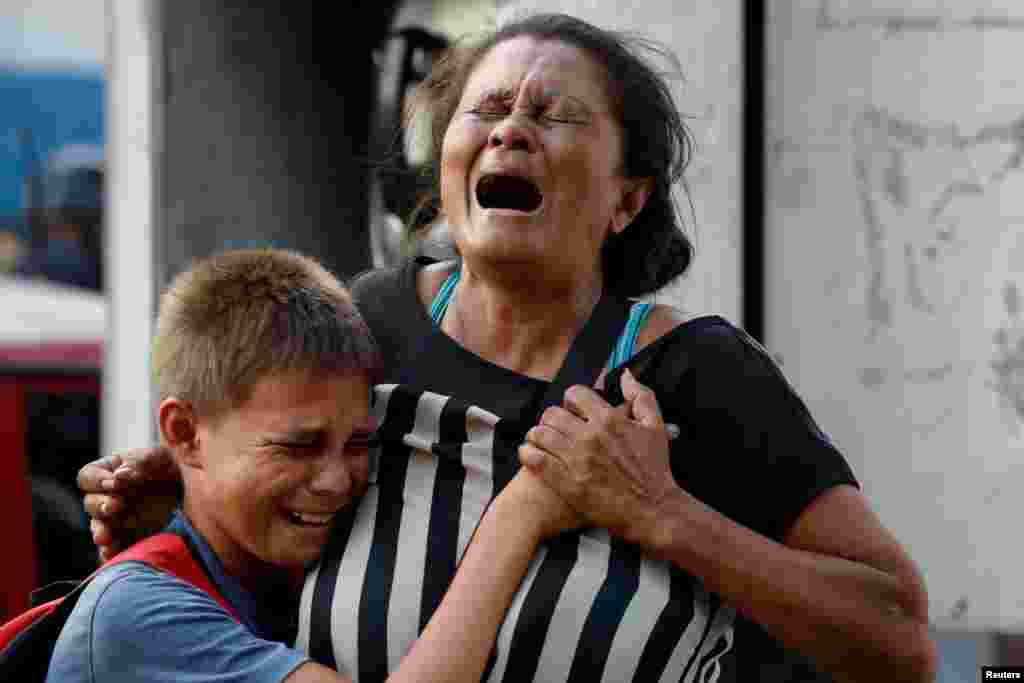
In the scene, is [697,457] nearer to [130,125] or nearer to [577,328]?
[577,328]

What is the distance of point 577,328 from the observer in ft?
7.45

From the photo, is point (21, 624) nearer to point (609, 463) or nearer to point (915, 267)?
point (609, 463)

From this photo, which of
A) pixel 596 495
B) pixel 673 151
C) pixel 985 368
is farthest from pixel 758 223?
pixel 596 495

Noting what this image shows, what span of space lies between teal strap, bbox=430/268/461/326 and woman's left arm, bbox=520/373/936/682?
1.01ft

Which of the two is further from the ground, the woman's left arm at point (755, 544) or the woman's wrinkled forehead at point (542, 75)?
the woman's wrinkled forehead at point (542, 75)

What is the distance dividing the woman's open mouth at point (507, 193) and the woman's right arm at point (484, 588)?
38 centimetres

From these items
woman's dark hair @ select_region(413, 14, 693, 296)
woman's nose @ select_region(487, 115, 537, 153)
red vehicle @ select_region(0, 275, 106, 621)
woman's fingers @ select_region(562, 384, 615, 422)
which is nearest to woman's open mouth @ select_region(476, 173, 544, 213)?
woman's nose @ select_region(487, 115, 537, 153)

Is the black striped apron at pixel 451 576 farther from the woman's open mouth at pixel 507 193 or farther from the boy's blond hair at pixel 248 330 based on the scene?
the woman's open mouth at pixel 507 193

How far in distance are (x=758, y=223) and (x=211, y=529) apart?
5.09 ft

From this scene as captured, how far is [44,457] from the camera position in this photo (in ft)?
19.6

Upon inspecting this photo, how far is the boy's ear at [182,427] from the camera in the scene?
226cm

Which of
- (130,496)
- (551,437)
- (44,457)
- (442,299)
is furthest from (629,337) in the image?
(44,457)

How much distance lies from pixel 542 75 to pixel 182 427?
664 millimetres

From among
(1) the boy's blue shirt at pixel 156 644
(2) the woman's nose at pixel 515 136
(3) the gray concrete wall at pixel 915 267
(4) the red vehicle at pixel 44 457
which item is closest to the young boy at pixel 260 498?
(1) the boy's blue shirt at pixel 156 644
